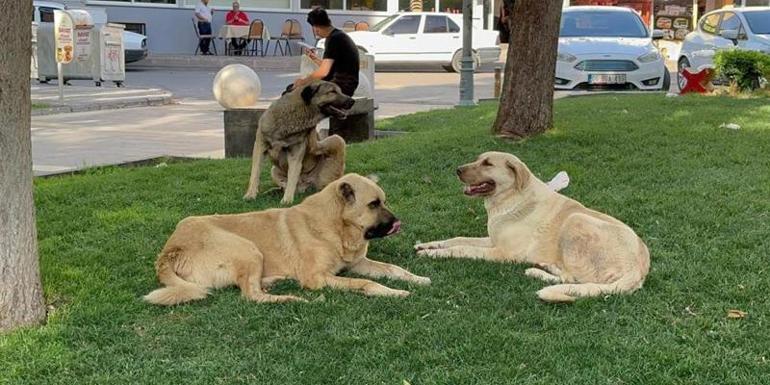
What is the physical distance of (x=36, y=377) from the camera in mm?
3520

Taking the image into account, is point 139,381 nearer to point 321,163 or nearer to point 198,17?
point 321,163

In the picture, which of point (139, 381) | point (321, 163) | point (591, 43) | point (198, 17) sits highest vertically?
point (198, 17)

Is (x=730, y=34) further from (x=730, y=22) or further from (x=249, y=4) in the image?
(x=249, y=4)

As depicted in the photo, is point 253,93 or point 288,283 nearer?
point 288,283

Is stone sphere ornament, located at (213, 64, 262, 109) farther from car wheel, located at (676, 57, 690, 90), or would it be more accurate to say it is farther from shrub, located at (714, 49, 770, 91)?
car wheel, located at (676, 57, 690, 90)

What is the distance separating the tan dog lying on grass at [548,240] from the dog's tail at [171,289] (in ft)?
5.55

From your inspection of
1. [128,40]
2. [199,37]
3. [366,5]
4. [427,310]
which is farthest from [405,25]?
[427,310]

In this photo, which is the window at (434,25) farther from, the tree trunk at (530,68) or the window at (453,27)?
the tree trunk at (530,68)

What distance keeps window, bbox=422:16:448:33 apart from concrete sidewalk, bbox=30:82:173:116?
467 inches

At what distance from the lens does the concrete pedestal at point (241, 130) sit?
9.81 m

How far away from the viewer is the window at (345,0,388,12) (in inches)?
1387

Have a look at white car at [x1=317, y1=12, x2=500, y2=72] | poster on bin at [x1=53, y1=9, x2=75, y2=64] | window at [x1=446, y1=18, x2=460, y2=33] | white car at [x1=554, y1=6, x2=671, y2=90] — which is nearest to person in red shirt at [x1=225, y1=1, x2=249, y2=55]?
white car at [x1=317, y1=12, x2=500, y2=72]

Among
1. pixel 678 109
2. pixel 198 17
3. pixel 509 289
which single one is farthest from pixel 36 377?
pixel 198 17

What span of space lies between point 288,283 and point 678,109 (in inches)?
337
